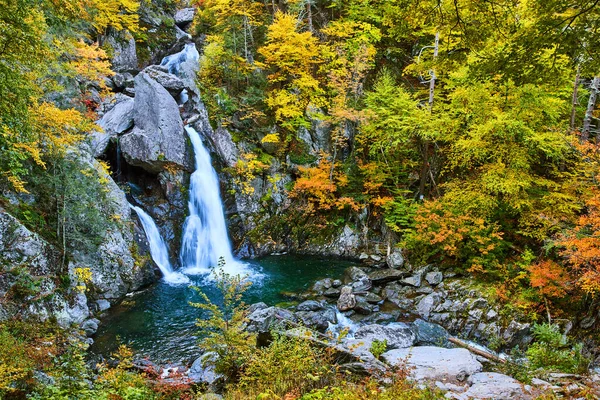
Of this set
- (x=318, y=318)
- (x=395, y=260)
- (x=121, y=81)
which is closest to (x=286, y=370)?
(x=318, y=318)

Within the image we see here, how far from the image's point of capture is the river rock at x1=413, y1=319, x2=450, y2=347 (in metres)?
8.59

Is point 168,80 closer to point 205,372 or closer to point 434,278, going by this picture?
point 205,372

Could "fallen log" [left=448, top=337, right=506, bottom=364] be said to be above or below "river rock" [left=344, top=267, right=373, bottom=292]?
below

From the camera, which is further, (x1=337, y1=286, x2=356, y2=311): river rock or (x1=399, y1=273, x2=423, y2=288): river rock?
(x1=399, y1=273, x2=423, y2=288): river rock

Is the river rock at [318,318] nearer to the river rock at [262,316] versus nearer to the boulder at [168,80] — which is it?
the river rock at [262,316]

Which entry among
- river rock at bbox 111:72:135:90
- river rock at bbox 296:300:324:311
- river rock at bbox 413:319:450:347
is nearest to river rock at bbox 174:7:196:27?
river rock at bbox 111:72:135:90

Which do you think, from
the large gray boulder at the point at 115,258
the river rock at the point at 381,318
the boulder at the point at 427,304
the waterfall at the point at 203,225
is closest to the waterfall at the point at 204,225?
the waterfall at the point at 203,225

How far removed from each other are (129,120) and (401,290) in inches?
525

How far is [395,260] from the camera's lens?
42.9 feet

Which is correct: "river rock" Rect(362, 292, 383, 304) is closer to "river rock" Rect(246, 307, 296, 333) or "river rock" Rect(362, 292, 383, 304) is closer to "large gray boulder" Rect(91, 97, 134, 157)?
"river rock" Rect(246, 307, 296, 333)

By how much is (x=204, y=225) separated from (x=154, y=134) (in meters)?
4.55

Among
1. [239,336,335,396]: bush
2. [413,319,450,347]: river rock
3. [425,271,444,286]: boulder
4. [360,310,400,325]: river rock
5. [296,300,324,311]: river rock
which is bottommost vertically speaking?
[360,310,400,325]: river rock

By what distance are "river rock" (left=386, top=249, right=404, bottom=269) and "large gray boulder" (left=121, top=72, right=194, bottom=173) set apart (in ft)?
32.0

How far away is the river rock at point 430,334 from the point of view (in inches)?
338
